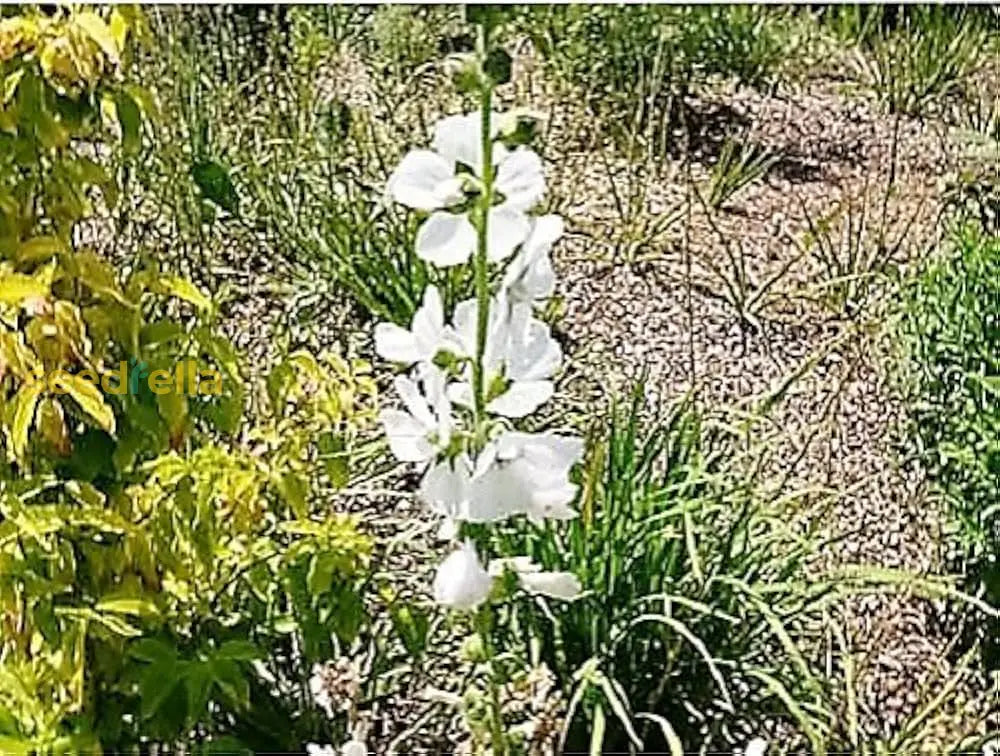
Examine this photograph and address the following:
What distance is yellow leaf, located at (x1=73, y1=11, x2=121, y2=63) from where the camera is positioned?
63.2 inches

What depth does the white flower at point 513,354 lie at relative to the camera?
137 cm

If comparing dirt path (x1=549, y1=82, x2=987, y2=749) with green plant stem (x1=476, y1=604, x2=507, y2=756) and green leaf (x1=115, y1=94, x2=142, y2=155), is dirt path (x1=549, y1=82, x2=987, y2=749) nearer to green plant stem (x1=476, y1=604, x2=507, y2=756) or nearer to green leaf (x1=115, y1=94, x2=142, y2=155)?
green plant stem (x1=476, y1=604, x2=507, y2=756)

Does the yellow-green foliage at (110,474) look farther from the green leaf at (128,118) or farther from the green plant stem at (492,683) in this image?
the green plant stem at (492,683)

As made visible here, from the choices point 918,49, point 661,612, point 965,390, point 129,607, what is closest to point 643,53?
point 918,49

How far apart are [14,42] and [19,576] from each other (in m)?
0.55

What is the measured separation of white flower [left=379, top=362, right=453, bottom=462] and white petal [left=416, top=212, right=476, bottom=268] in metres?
0.11

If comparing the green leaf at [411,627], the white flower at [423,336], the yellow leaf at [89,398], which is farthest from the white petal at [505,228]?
the green leaf at [411,627]

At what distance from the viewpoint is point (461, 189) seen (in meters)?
1.31

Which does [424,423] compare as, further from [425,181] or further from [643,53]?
[643,53]

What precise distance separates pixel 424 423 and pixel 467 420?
69 mm

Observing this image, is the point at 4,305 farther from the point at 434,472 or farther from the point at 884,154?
the point at 884,154

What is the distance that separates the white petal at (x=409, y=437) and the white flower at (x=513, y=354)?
7cm

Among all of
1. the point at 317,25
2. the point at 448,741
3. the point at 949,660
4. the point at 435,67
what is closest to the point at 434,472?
the point at 448,741

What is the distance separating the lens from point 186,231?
3.42 metres
